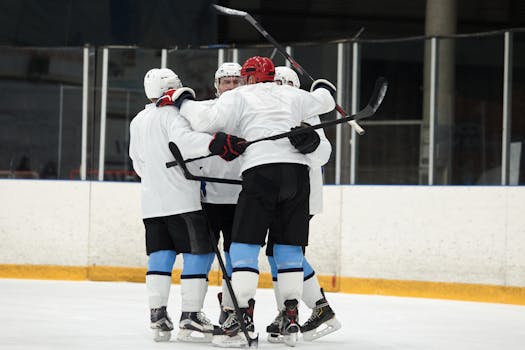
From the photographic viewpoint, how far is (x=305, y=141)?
17.0ft

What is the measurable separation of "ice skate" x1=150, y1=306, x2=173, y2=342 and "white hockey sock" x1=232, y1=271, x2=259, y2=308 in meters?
0.38

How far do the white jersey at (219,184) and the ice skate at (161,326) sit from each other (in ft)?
1.84

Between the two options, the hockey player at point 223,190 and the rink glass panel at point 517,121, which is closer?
the hockey player at point 223,190

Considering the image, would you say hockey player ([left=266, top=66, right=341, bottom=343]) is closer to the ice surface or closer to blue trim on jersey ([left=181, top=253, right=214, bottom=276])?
the ice surface

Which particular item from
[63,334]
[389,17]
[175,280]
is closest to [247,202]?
[63,334]

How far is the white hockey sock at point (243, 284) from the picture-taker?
5.09 m

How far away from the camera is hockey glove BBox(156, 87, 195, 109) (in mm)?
5305

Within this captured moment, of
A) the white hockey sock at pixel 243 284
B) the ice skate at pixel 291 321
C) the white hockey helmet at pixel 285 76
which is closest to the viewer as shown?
the white hockey sock at pixel 243 284

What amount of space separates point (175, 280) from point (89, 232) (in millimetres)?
742

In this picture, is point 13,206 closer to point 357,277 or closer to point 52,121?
point 52,121

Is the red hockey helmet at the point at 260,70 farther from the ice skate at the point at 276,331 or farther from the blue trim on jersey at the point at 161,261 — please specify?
the ice skate at the point at 276,331

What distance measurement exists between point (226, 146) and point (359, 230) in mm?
3554

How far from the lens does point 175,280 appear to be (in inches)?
360

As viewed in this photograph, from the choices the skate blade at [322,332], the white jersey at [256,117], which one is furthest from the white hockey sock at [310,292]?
the white jersey at [256,117]
